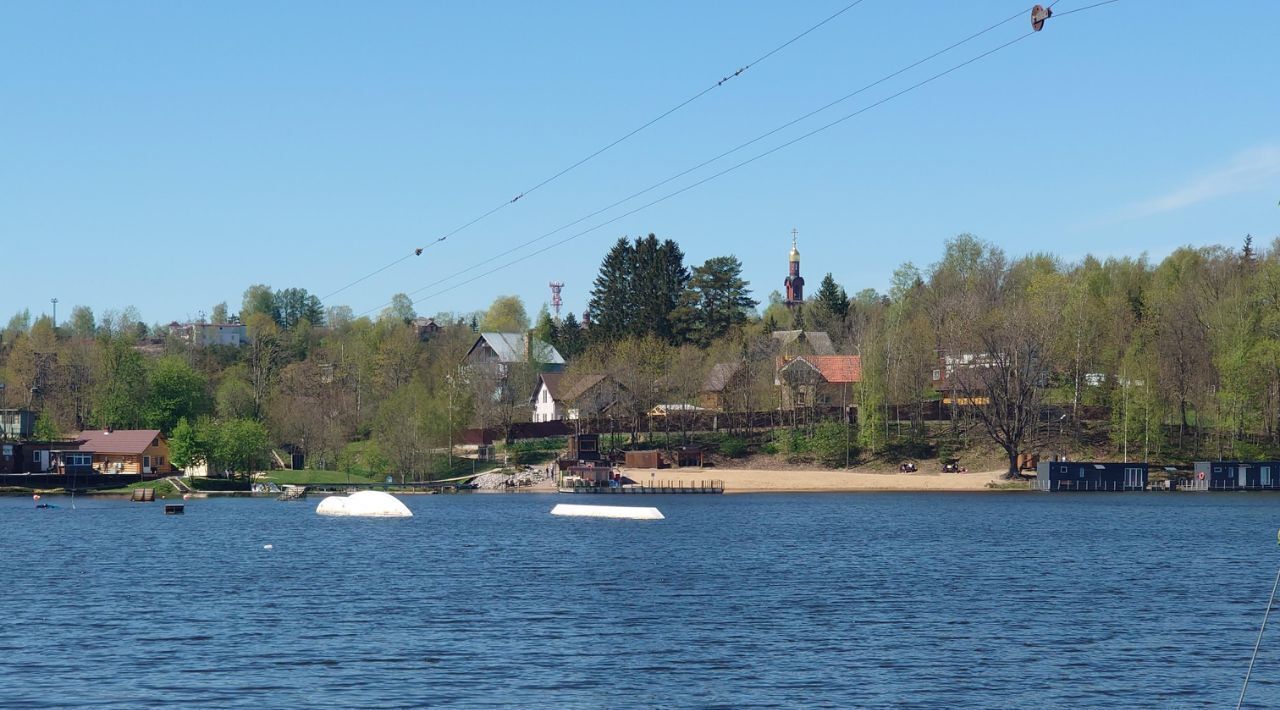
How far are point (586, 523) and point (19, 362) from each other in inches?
4938

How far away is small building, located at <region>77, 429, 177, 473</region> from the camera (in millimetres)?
153375

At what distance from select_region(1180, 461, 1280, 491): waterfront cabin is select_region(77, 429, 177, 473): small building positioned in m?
115

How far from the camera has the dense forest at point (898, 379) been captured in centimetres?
14812

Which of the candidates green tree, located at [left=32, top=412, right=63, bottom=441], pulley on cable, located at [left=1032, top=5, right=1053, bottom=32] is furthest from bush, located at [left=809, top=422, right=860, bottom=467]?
pulley on cable, located at [left=1032, top=5, right=1053, bottom=32]

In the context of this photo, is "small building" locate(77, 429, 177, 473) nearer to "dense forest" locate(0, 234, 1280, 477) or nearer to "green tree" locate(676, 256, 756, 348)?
"dense forest" locate(0, 234, 1280, 477)

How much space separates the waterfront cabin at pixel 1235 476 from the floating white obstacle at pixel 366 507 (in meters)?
86.3

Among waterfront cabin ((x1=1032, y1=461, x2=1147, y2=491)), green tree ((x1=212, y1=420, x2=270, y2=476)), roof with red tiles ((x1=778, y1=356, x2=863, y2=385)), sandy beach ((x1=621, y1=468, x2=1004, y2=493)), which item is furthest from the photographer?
roof with red tiles ((x1=778, y1=356, x2=863, y2=385))

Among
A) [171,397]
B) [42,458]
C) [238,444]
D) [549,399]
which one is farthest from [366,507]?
[549,399]

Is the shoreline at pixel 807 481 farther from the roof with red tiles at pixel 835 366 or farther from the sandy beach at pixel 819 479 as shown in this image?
the roof with red tiles at pixel 835 366

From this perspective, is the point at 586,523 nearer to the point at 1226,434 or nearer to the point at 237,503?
the point at 237,503

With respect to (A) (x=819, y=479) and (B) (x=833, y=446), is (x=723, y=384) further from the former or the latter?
(A) (x=819, y=479)

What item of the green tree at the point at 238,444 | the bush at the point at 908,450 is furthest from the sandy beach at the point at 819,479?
the green tree at the point at 238,444

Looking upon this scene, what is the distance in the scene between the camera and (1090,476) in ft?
481

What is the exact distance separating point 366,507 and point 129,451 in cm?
5106
